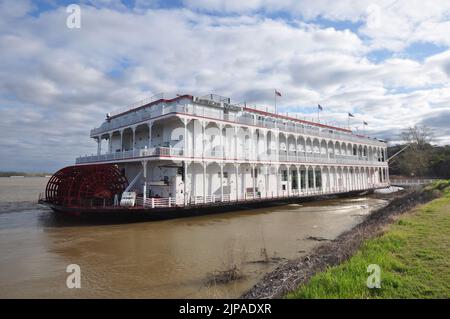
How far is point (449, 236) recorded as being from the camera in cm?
882

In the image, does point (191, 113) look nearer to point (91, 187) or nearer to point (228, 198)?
point (228, 198)

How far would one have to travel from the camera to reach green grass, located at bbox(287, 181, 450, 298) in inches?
218

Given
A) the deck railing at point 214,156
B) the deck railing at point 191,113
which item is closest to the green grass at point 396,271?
the deck railing at point 214,156

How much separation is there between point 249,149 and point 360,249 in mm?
18138

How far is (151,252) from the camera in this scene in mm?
11938

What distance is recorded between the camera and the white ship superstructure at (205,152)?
20859mm

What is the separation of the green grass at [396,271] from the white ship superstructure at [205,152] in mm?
13117

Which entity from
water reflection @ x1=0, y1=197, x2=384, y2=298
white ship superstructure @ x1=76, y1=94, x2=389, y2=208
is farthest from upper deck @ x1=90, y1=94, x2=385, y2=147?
water reflection @ x1=0, y1=197, x2=384, y2=298

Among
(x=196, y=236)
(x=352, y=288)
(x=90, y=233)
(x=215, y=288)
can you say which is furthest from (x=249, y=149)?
(x=352, y=288)

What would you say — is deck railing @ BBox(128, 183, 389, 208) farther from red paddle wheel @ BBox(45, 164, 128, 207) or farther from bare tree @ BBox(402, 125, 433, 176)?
bare tree @ BBox(402, 125, 433, 176)

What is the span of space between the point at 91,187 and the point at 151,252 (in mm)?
10932

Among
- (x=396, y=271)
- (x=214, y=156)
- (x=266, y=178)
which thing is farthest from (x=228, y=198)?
(x=396, y=271)
